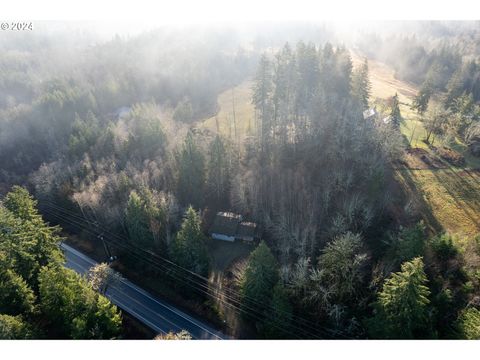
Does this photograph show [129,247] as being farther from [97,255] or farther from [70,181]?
[70,181]

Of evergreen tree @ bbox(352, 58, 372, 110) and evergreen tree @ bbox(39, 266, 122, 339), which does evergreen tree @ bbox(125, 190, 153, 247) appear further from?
evergreen tree @ bbox(352, 58, 372, 110)

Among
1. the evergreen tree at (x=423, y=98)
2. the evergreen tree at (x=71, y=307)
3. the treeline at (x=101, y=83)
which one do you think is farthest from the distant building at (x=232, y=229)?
the evergreen tree at (x=423, y=98)

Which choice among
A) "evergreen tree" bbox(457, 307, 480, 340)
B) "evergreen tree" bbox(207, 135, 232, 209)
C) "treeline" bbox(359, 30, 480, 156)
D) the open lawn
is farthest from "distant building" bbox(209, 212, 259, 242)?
"treeline" bbox(359, 30, 480, 156)

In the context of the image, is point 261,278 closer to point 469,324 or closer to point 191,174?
point 469,324

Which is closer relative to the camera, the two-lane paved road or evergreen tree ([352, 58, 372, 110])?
the two-lane paved road

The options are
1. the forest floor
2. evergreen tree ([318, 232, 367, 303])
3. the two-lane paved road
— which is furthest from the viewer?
the forest floor

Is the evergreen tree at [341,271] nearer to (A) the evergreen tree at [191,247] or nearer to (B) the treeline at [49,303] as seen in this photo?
(A) the evergreen tree at [191,247]

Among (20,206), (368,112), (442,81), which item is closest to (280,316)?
(20,206)
